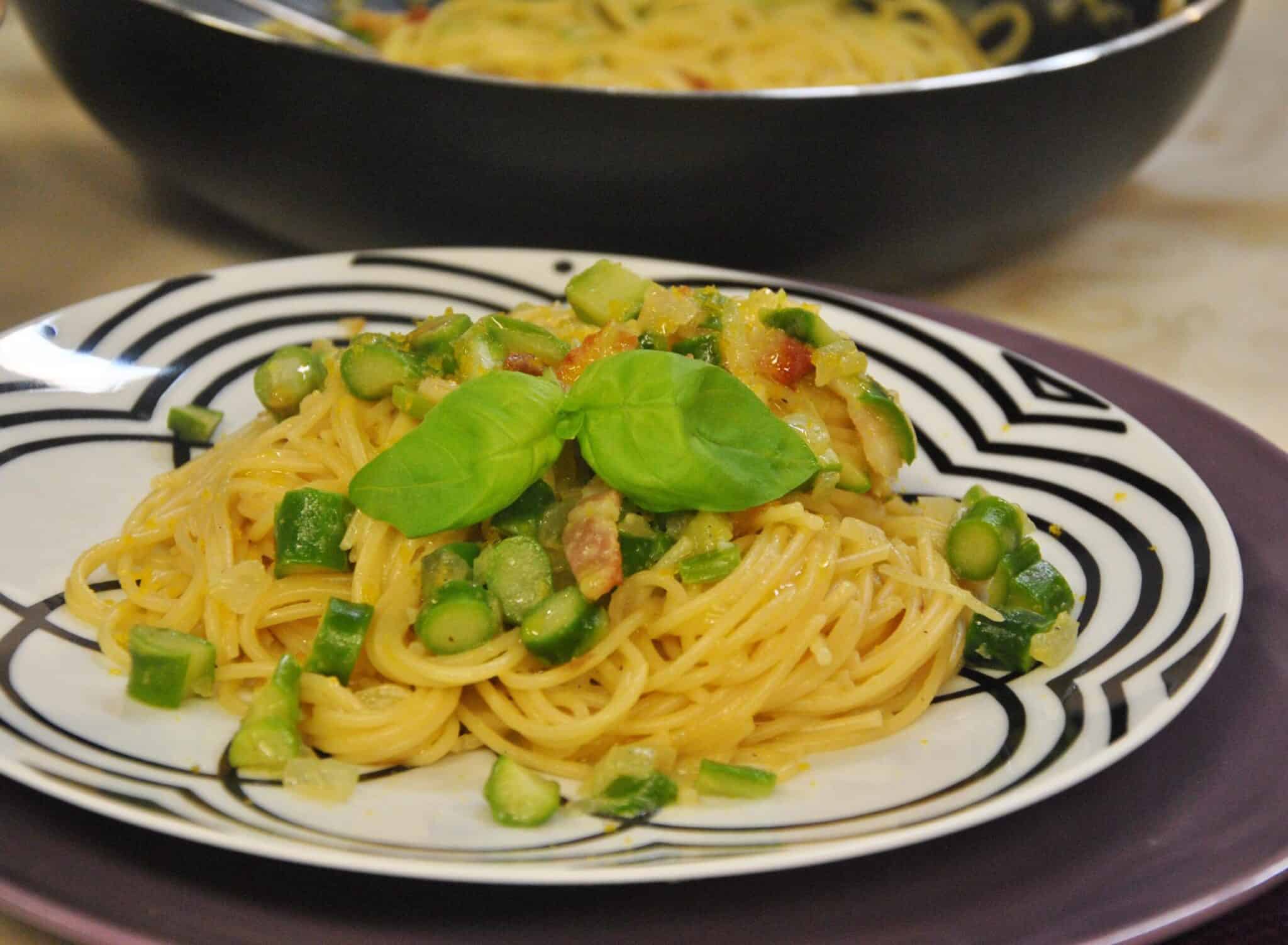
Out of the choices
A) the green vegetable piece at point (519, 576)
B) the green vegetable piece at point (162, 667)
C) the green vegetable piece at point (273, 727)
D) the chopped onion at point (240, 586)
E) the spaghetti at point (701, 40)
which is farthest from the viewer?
the spaghetti at point (701, 40)

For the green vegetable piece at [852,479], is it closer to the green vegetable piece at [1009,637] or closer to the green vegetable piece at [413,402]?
the green vegetable piece at [1009,637]

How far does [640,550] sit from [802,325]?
694mm

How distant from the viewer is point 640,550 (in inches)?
114

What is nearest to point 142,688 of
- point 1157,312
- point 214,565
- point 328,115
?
point 214,565

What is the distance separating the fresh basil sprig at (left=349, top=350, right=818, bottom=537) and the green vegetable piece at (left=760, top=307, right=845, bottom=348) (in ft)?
1.39

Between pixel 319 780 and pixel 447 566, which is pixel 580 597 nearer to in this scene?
pixel 447 566

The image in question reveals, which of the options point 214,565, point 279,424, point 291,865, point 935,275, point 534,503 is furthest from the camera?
point 935,275

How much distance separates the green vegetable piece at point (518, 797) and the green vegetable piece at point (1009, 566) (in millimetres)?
1185

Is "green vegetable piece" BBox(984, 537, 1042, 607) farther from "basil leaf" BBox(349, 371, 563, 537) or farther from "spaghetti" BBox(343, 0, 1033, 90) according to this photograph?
"spaghetti" BBox(343, 0, 1033, 90)

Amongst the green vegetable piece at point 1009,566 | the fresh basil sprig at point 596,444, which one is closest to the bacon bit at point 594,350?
the fresh basil sprig at point 596,444

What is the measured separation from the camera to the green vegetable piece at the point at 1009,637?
2.91 metres

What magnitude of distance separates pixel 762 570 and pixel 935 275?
2.72m

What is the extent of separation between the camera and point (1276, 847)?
233 cm

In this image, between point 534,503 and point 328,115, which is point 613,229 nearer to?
point 328,115
